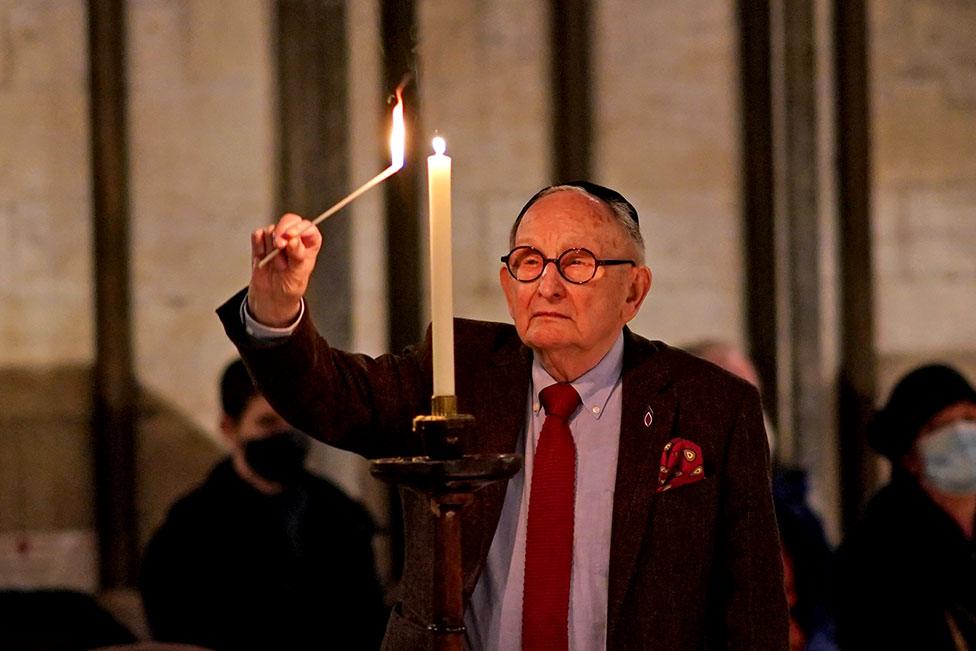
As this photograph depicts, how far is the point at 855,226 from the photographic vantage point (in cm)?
538

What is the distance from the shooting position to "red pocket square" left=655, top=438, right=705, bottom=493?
234cm

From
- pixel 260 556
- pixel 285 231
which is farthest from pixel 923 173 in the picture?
pixel 285 231

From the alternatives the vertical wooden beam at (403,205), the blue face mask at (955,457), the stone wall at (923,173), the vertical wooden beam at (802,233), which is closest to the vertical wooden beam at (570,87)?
the vertical wooden beam at (403,205)

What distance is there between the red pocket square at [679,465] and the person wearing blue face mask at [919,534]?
2.32 m

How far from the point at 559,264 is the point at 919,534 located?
8.55 feet

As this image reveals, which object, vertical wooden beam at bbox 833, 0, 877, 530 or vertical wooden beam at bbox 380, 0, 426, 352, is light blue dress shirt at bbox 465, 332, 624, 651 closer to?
vertical wooden beam at bbox 380, 0, 426, 352

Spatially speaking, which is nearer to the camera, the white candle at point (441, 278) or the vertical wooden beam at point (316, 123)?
the white candle at point (441, 278)

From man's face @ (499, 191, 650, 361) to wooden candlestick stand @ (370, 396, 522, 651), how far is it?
0.45 m

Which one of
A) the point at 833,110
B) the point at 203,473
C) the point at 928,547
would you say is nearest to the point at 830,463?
the point at 928,547

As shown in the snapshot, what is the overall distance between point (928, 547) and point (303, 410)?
281 cm

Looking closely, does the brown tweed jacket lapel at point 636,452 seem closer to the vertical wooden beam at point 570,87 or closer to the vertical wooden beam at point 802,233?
the vertical wooden beam at point 570,87

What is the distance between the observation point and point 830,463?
5.41m

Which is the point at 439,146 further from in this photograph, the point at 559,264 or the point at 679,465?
the point at 679,465

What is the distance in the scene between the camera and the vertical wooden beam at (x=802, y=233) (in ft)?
17.5
